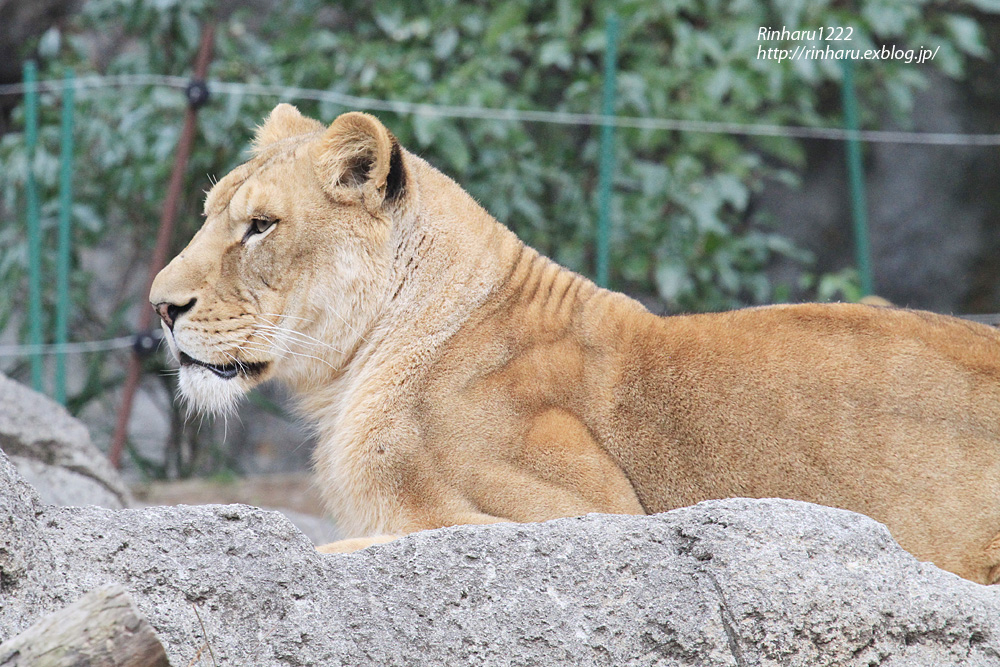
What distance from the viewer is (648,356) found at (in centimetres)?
285

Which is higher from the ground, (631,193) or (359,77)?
(359,77)

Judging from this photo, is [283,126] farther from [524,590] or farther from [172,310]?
[524,590]

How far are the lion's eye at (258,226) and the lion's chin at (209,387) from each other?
14.6 inches

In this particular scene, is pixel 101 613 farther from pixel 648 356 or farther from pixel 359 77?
pixel 359 77

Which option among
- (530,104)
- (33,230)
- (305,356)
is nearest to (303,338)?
(305,356)

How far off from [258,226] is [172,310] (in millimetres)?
318

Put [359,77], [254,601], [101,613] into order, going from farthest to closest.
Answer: [359,77] < [254,601] < [101,613]

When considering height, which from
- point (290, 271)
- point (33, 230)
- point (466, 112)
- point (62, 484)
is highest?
point (466, 112)

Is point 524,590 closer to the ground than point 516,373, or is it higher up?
closer to the ground

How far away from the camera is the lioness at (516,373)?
104 inches

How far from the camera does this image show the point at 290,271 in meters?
3.01

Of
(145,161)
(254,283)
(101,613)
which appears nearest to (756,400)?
(254,283)

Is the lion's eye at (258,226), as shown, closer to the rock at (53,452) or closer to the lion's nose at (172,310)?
the lion's nose at (172,310)

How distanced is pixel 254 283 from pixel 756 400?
1.32 metres
